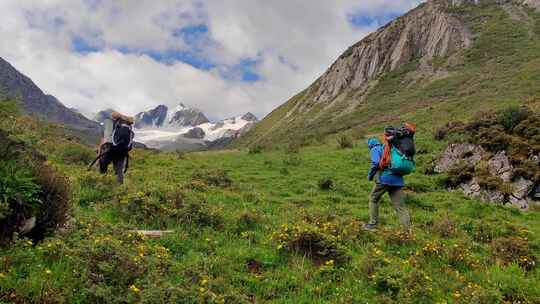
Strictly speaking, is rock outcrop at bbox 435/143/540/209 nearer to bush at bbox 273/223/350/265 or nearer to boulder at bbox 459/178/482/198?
boulder at bbox 459/178/482/198

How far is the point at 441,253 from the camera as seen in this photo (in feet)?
26.7

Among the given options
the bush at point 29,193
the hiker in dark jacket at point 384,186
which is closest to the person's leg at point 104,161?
the bush at point 29,193

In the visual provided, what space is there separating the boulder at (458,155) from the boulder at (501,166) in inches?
34.1

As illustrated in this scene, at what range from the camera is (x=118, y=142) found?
38.6 feet

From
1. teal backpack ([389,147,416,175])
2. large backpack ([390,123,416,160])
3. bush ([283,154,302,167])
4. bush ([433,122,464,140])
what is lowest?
bush ([283,154,302,167])

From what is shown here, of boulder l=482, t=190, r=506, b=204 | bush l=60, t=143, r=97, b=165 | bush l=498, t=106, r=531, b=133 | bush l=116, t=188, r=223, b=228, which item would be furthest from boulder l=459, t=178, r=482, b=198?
bush l=60, t=143, r=97, b=165

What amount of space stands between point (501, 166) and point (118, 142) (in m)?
13.7

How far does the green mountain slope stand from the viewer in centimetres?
4578

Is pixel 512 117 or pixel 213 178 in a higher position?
pixel 512 117

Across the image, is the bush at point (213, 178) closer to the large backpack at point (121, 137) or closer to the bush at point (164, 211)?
the large backpack at point (121, 137)

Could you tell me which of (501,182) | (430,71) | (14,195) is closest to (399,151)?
(501,182)

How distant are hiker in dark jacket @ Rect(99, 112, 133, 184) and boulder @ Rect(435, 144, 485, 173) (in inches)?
535

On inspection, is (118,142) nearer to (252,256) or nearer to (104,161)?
(104,161)

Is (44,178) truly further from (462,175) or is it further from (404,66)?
(404,66)
